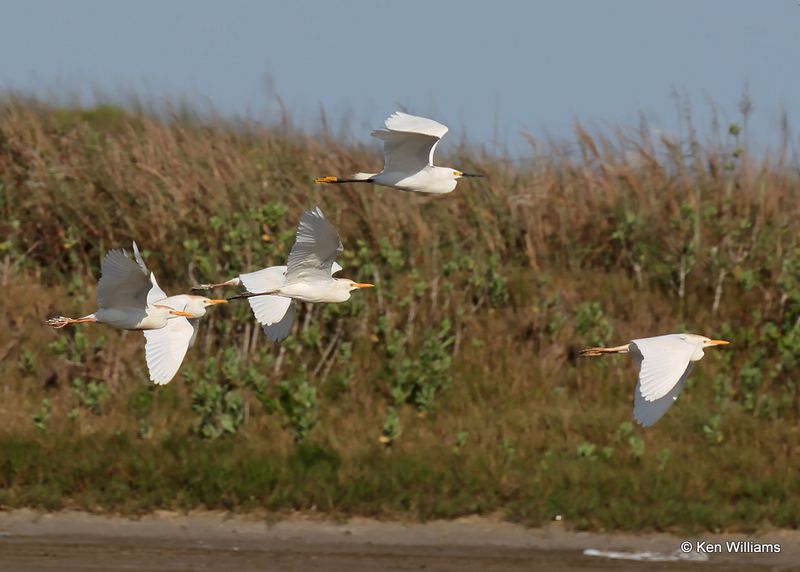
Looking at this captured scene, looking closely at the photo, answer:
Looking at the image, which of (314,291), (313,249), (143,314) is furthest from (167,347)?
(313,249)

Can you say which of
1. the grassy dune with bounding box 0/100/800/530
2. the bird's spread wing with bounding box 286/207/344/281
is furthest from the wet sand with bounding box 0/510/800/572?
the bird's spread wing with bounding box 286/207/344/281

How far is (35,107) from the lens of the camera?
12.3 meters

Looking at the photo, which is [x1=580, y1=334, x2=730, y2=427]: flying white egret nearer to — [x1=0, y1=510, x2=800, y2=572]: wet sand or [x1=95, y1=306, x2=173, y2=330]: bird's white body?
[x1=0, y1=510, x2=800, y2=572]: wet sand

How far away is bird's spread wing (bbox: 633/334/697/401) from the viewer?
620 centimetres

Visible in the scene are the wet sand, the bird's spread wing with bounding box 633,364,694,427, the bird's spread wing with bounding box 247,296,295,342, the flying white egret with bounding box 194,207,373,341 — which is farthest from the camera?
the bird's spread wing with bounding box 247,296,295,342

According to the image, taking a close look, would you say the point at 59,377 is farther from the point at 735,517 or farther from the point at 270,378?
the point at 735,517

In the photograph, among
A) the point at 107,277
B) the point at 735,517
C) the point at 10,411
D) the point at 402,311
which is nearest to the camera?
the point at 107,277

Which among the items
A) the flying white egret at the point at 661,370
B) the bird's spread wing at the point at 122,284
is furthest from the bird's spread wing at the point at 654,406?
the bird's spread wing at the point at 122,284

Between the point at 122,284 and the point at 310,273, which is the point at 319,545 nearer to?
the point at 310,273

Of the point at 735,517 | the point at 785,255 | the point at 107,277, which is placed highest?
the point at 107,277

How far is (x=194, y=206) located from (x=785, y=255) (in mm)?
4051

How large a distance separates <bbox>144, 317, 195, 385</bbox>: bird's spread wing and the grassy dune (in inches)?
37.9

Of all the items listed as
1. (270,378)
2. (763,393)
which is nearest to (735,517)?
(763,393)

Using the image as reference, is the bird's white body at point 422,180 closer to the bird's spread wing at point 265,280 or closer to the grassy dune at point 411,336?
the bird's spread wing at point 265,280
